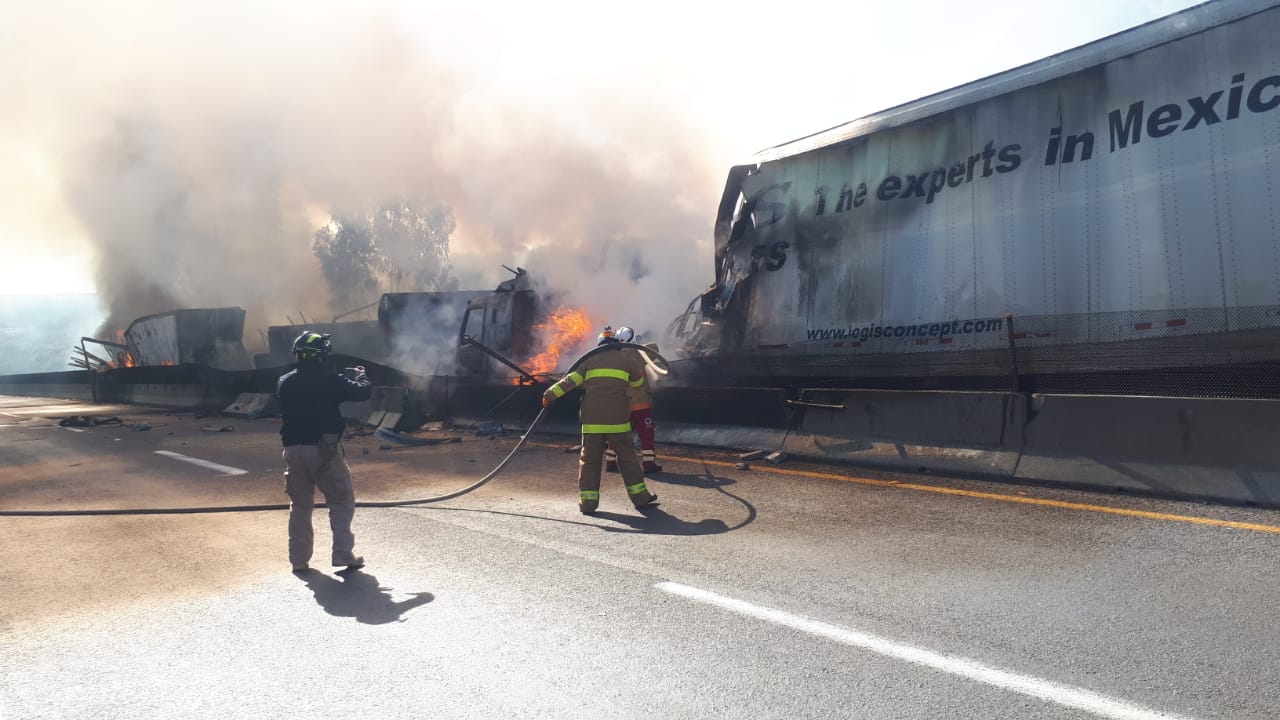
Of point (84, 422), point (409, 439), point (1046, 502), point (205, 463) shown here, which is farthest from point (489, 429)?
point (84, 422)

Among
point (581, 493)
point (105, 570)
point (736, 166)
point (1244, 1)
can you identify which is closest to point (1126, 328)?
point (1244, 1)

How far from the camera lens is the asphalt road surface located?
3.29 m

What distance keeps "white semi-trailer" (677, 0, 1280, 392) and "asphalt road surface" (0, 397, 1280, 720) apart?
200 centimetres

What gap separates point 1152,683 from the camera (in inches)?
126

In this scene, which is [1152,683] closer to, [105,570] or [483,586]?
[483,586]

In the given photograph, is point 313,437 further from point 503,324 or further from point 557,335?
point 503,324

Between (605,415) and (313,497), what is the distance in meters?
2.52

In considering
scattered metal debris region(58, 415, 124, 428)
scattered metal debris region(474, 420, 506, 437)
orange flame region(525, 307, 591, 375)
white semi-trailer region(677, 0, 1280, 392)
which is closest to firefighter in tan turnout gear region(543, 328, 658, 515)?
white semi-trailer region(677, 0, 1280, 392)

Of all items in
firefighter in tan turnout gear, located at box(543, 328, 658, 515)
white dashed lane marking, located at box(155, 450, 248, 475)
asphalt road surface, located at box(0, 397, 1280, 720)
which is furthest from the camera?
white dashed lane marking, located at box(155, 450, 248, 475)

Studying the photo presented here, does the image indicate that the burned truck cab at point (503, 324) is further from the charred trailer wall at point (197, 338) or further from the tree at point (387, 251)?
the tree at point (387, 251)

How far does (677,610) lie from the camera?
171 inches

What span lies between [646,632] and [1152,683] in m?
2.03

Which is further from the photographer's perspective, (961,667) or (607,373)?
(607,373)

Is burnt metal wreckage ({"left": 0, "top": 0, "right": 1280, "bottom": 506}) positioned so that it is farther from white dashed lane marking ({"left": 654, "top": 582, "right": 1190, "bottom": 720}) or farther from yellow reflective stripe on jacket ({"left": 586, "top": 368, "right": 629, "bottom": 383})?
→ white dashed lane marking ({"left": 654, "top": 582, "right": 1190, "bottom": 720})
